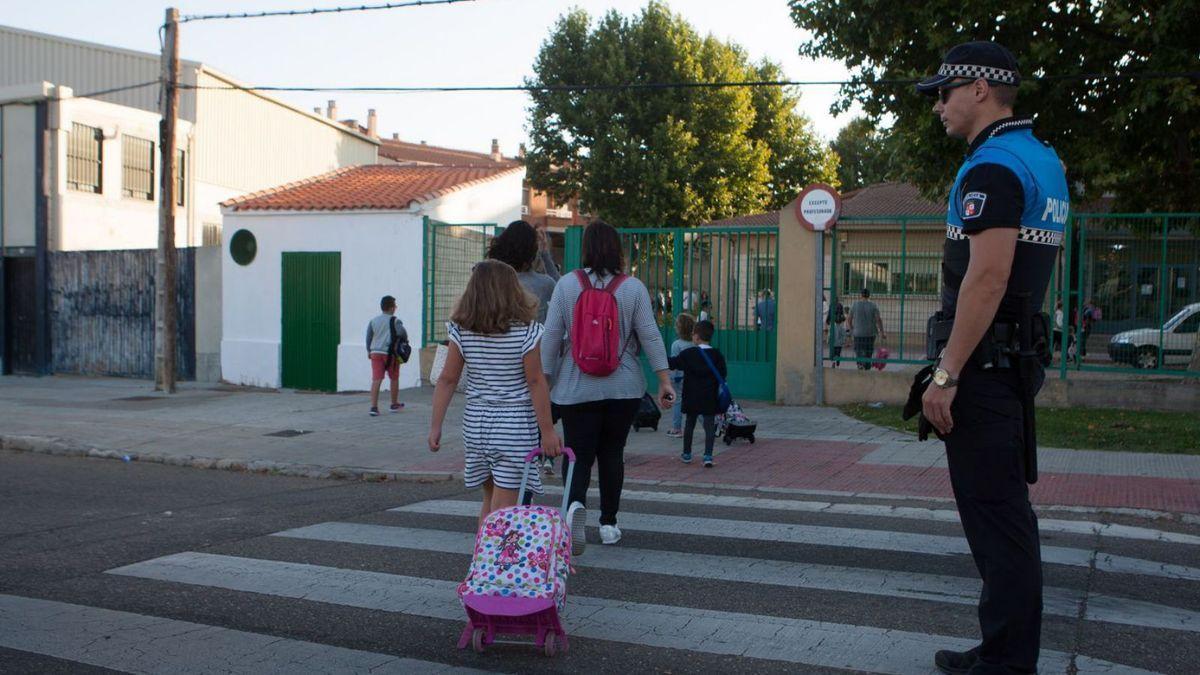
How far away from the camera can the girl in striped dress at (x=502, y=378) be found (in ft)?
16.7

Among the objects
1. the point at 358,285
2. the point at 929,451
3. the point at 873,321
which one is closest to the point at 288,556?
the point at 929,451

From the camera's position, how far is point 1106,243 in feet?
43.7

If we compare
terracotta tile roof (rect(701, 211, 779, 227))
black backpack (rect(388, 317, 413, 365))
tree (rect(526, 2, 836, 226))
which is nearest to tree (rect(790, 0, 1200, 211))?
black backpack (rect(388, 317, 413, 365))

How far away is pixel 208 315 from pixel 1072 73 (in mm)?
15386

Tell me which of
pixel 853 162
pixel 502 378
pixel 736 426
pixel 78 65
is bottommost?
pixel 736 426

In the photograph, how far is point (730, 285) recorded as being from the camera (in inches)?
593

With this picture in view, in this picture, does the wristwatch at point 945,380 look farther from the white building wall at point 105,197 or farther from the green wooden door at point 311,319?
the white building wall at point 105,197

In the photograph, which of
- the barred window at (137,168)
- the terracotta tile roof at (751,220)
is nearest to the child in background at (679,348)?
the barred window at (137,168)

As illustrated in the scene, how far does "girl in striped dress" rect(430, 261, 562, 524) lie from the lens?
5.08m

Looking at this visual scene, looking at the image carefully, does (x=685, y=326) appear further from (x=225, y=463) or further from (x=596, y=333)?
(x=596, y=333)

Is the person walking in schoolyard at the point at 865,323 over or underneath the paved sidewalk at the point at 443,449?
over

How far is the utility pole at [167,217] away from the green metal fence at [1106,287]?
412 inches

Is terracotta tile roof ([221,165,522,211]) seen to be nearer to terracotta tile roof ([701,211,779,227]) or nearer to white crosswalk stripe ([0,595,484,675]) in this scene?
terracotta tile roof ([701,211,779,227])

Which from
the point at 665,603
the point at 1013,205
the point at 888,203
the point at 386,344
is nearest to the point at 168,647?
the point at 665,603
